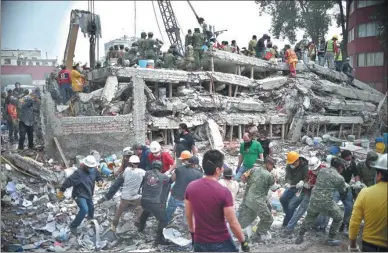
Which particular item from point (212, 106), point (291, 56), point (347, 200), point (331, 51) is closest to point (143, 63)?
point (212, 106)

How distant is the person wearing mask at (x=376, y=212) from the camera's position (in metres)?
3.10

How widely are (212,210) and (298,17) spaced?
10220 millimetres

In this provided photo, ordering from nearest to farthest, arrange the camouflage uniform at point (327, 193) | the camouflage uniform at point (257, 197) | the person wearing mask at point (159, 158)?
the camouflage uniform at point (327, 193) < the camouflage uniform at point (257, 197) < the person wearing mask at point (159, 158)

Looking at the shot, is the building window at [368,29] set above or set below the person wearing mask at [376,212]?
above

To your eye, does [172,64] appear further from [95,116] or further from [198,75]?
[95,116]

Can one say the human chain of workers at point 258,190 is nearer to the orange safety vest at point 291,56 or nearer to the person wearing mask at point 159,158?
the person wearing mask at point 159,158

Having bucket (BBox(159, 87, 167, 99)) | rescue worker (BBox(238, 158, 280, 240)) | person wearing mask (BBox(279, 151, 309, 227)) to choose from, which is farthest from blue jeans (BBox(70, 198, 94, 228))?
bucket (BBox(159, 87, 167, 99))

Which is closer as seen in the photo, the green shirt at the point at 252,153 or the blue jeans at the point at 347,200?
the blue jeans at the point at 347,200

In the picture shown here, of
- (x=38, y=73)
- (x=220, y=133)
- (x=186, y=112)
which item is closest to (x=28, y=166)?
(x=186, y=112)

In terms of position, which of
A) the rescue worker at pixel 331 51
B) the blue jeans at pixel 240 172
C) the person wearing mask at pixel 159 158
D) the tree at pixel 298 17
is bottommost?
the blue jeans at pixel 240 172

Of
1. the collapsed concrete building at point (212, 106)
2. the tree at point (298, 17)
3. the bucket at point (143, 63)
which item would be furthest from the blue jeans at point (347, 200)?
the tree at point (298, 17)

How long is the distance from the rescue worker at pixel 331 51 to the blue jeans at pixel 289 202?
7324 millimetres

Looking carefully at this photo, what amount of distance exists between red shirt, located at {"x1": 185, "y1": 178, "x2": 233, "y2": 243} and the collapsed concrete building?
4.47 meters

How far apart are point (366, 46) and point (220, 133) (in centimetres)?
530
